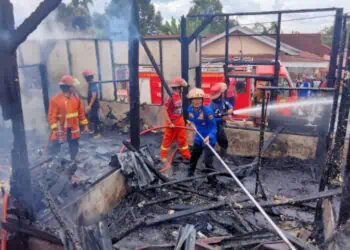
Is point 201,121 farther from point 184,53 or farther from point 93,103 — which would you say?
point 93,103

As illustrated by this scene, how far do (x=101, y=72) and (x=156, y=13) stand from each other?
75.4 ft

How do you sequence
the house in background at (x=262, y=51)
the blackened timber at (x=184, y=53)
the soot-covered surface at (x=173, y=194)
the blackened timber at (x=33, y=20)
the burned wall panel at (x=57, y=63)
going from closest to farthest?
the blackened timber at (x=33, y=20) < the soot-covered surface at (x=173, y=194) < the blackened timber at (x=184, y=53) < the burned wall panel at (x=57, y=63) < the house in background at (x=262, y=51)

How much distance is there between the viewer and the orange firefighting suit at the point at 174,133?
7.00 meters

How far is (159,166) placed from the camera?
23.0ft

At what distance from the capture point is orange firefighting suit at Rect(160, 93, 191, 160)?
7.00 m

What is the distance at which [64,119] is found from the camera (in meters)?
6.14

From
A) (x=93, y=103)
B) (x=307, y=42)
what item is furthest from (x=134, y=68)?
(x=307, y=42)

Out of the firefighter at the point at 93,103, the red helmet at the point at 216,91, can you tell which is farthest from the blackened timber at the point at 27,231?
the firefighter at the point at 93,103

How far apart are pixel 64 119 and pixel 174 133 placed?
7.44ft

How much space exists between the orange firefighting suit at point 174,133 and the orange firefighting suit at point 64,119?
174 centimetres

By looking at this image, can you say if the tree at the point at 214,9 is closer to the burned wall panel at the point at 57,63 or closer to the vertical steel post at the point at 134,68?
the burned wall panel at the point at 57,63

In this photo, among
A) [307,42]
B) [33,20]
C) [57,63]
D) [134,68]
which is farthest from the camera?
[307,42]

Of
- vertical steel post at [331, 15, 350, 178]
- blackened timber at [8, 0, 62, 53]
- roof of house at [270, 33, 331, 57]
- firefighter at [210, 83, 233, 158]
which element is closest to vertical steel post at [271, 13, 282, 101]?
firefighter at [210, 83, 233, 158]

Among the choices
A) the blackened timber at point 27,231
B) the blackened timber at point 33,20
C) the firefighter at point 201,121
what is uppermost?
the blackened timber at point 33,20
